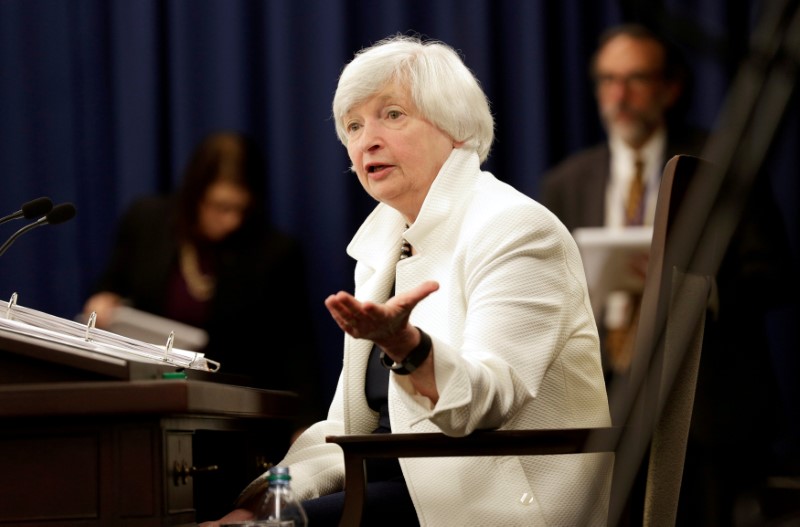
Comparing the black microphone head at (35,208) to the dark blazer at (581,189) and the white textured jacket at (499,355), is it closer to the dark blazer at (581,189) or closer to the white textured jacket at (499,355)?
the white textured jacket at (499,355)

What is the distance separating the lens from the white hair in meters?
2.15

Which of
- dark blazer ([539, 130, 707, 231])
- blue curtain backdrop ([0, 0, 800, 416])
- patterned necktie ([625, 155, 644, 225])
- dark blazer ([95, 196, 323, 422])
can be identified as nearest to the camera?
patterned necktie ([625, 155, 644, 225])

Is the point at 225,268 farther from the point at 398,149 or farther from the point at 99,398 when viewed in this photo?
the point at 99,398

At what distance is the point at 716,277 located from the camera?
1.60 meters

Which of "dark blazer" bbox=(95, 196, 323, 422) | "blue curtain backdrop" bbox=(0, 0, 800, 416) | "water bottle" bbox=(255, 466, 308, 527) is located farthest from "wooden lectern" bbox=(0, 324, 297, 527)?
"blue curtain backdrop" bbox=(0, 0, 800, 416)

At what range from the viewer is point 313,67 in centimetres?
411

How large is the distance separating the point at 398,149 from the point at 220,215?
5.52 ft

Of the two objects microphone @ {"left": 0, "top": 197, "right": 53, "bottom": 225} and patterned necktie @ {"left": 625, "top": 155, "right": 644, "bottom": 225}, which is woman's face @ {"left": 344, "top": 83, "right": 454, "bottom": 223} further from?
patterned necktie @ {"left": 625, "top": 155, "right": 644, "bottom": 225}

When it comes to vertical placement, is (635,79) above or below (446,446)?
above

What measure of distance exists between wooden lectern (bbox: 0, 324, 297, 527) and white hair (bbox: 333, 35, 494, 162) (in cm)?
74

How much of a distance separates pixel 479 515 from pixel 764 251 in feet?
3.52

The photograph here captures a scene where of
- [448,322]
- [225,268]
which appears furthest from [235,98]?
[448,322]

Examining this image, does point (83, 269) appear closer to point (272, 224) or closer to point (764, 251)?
point (272, 224)

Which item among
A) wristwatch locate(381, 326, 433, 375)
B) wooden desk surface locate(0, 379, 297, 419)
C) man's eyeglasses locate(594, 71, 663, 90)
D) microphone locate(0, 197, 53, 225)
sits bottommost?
wooden desk surface locate(0, 379, 297, 419)
